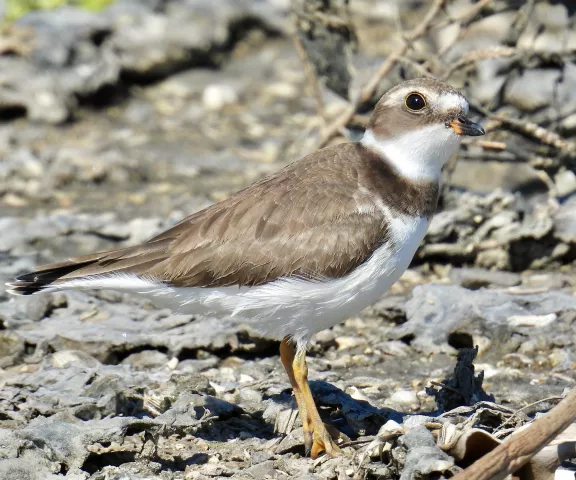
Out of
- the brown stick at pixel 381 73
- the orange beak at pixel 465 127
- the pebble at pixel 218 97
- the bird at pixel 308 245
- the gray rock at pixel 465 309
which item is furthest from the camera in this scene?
the pebble at pixel 218 97

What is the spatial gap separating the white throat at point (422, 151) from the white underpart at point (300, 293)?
286 millimetres

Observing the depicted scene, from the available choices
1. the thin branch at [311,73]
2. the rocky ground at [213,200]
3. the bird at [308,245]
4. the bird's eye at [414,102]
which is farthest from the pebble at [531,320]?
the thin branch at [311,73]

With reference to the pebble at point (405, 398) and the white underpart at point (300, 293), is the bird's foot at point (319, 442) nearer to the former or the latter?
the white underpart at point (300, 293)

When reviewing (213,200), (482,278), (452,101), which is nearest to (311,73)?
(213,200)

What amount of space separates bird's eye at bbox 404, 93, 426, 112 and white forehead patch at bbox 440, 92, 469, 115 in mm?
111

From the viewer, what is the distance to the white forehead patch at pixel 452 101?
566cm

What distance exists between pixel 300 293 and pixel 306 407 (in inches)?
25.3

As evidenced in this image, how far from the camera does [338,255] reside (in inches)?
211

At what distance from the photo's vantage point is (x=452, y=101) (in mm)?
5660

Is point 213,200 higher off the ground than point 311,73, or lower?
lower

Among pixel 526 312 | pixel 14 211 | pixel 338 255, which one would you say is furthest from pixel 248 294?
pixel 14 211

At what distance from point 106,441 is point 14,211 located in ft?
15.0

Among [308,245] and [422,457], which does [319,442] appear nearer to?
[422,457]

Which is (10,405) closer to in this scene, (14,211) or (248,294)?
(248,294)
